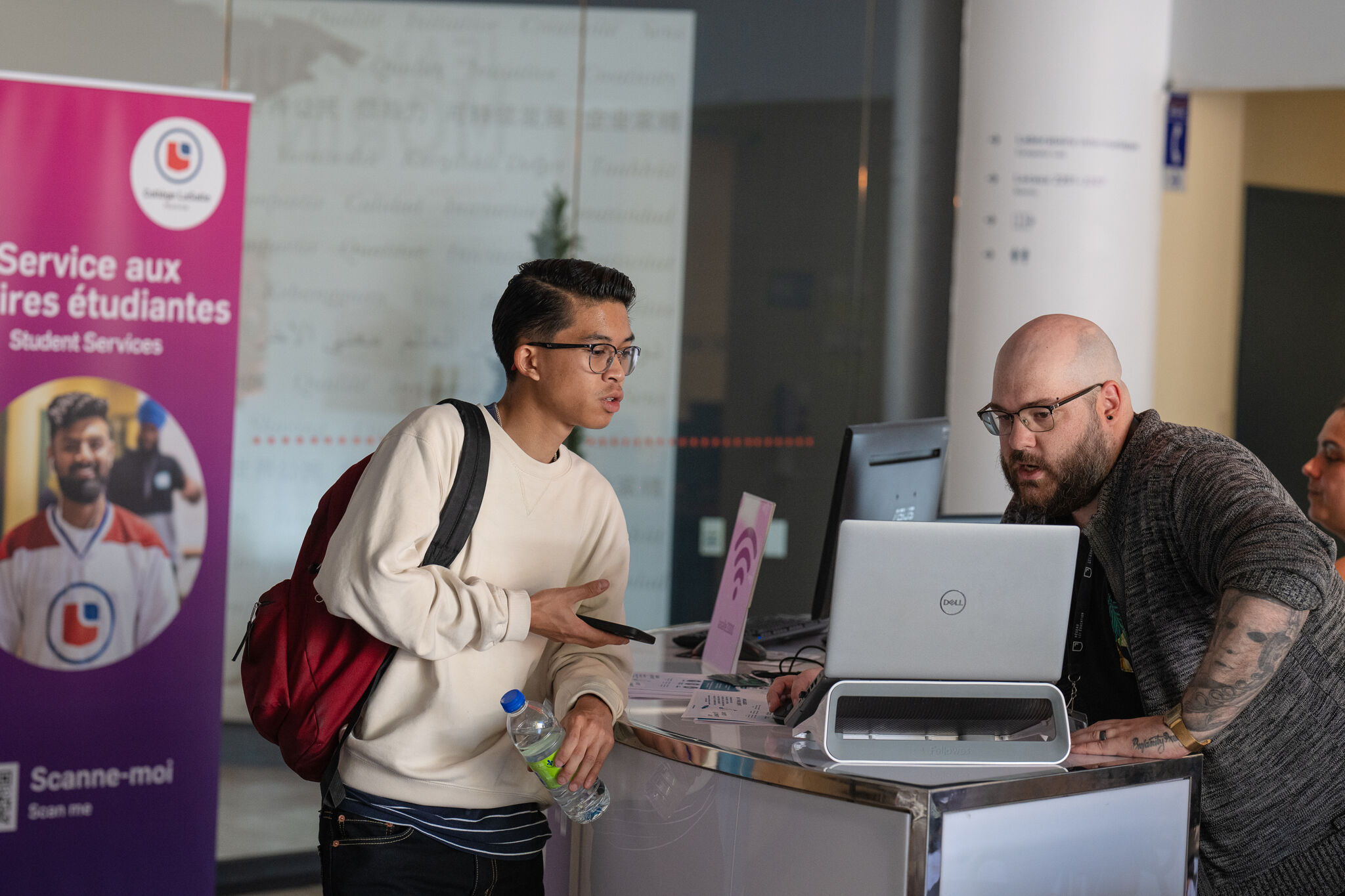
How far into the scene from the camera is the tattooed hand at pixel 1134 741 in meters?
1.94

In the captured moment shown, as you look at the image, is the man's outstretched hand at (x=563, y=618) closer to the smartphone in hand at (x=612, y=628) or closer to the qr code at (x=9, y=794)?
the smartphone in hand at (x=612, y=628)

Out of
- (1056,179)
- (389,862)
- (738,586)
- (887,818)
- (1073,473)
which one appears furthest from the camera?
(1056,179)

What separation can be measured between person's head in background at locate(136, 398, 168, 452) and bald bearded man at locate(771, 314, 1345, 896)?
2008 mm

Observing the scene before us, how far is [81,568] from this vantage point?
10.8ft

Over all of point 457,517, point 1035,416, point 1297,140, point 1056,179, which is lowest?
point 457,517

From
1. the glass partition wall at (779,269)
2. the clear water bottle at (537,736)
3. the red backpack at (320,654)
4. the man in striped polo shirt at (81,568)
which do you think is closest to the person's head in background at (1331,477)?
the clear water bottle at (537,736)

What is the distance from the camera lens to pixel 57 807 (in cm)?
326

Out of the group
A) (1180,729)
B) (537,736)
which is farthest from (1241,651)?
(537,736)

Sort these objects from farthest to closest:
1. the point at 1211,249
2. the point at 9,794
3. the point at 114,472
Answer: the point at 1211,249
the point at 114,472
the point at 9,794

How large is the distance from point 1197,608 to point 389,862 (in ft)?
4.35

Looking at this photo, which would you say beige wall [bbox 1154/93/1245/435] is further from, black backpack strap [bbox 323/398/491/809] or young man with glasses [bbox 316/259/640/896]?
black backpack strap [bbox 323/398/491/809]

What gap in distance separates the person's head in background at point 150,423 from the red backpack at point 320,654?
66.4 inches

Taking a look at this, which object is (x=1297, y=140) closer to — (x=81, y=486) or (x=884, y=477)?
(x=884, y=477)

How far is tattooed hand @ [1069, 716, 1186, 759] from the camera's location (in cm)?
194
